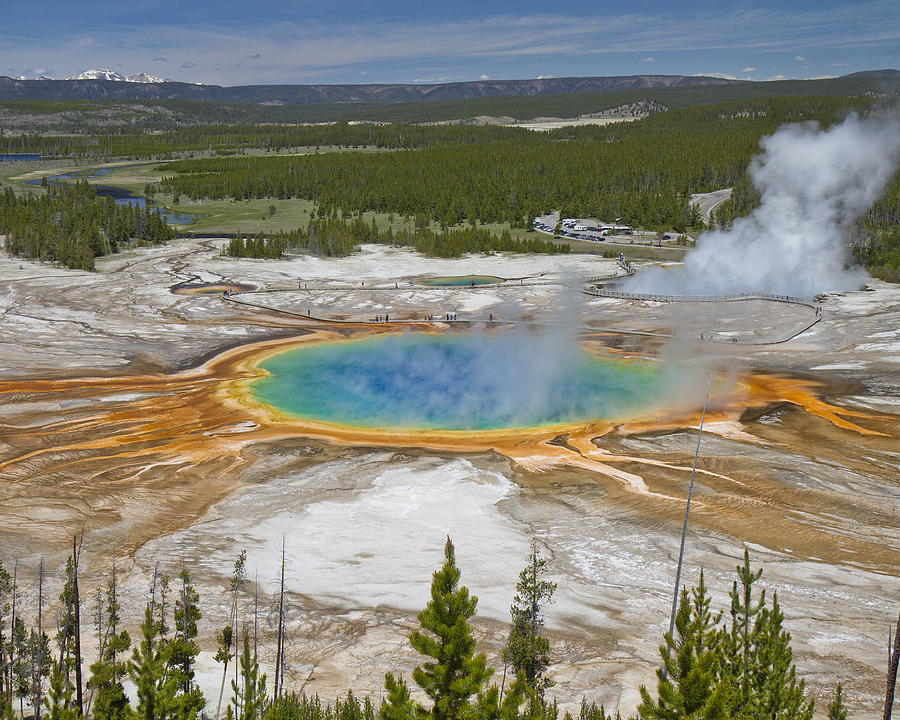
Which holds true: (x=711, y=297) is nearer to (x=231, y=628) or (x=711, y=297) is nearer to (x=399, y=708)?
(x=231, y=628)

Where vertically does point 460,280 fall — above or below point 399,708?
above

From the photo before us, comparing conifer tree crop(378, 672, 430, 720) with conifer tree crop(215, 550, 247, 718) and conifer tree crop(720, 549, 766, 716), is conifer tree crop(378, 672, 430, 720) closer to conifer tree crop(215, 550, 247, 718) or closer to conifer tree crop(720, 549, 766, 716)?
conifer tree crop(720, 549, 766, 716)

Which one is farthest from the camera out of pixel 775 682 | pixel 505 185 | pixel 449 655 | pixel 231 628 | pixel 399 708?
pixel 505 185

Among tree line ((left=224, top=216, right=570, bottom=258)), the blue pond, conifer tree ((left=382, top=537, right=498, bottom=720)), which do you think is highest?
the blue pond

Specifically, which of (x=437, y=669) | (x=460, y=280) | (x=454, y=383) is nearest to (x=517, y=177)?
(x=460, y=280)

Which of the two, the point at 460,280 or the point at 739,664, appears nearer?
the point at 739,664

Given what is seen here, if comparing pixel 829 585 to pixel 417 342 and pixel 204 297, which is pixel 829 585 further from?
pixel 204 297

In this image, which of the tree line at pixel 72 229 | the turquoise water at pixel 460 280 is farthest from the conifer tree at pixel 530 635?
the tree line at pixel 72 229

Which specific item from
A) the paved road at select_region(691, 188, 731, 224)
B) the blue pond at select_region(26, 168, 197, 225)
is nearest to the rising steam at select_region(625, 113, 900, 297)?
the paved road at select_region(691, 188, 731, 224)
